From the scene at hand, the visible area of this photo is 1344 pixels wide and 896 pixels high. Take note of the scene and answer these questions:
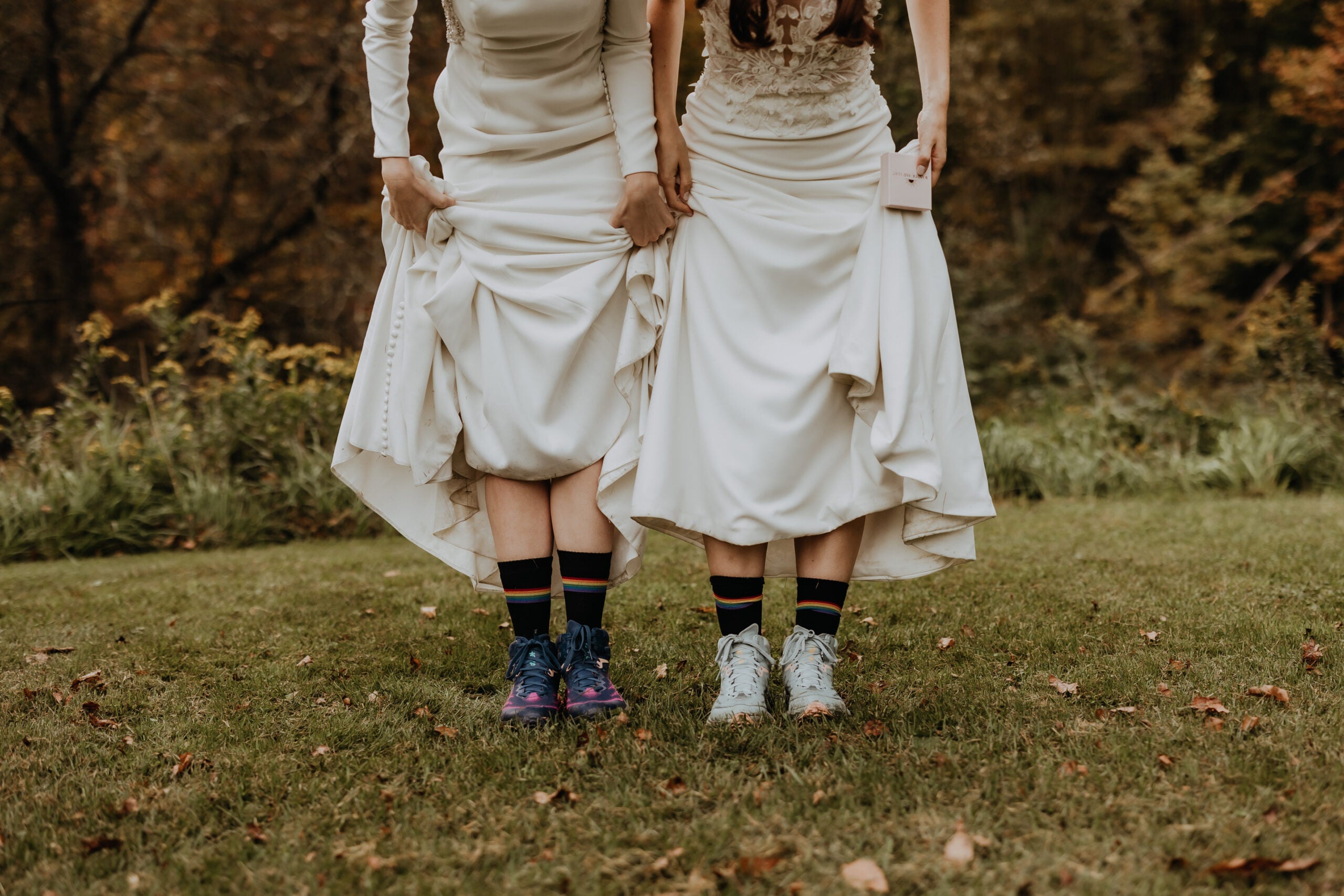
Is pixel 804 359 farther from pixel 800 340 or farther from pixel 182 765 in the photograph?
pixel 182 765

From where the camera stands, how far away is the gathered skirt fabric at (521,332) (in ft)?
7.73

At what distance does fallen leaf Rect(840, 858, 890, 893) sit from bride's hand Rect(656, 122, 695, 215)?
139 centimetres

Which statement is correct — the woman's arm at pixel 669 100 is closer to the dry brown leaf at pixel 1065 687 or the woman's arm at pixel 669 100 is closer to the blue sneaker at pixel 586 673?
the blue sneaker at pixel 586 673

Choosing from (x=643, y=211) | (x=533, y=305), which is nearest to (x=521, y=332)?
(x=533, y=305)

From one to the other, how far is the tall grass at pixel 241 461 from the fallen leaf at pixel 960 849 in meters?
5.16

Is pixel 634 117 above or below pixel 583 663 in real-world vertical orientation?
above

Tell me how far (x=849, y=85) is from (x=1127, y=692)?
147 centimetres

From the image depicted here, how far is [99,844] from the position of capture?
181 cm

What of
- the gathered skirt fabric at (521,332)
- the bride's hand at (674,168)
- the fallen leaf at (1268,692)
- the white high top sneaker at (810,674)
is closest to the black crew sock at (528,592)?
the gathered skirt fabric at (521,332)

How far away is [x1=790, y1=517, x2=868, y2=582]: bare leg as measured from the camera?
7.73 feet

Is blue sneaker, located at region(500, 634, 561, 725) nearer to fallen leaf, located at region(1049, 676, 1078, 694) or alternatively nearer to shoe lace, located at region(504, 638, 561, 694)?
shoe lace, located at region(504, 638, 561, 694)

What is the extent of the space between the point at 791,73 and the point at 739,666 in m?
1.25

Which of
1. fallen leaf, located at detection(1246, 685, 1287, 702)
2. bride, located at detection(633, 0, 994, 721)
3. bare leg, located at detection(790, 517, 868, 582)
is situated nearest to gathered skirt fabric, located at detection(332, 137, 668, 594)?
bride, located at detection(633, 0, 994, 721)

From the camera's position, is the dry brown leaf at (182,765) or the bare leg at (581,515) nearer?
the dry brown leaf at (182,765)
